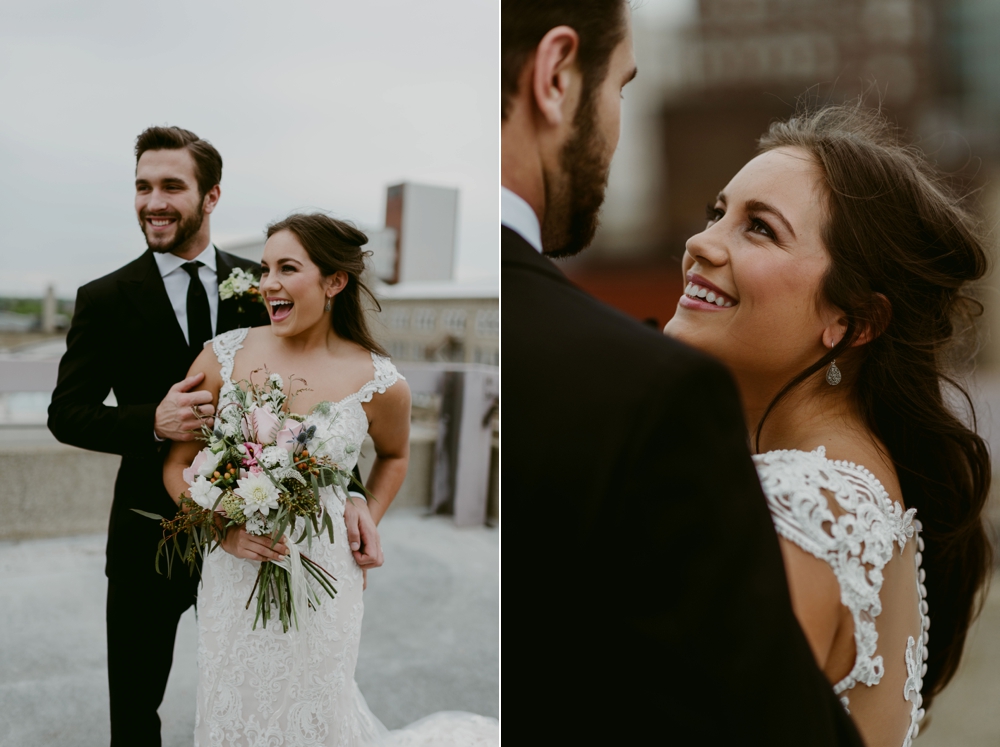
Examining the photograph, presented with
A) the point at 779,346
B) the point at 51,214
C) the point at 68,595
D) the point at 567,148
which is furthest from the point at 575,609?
the point at 51,214

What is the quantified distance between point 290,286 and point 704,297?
0.95 m

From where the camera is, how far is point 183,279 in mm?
1774

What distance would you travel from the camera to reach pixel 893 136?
1481mm

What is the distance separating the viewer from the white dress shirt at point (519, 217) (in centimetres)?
126

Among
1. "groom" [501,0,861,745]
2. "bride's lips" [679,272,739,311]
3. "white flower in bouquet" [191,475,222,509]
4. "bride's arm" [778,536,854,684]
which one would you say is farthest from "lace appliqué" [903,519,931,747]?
"white flower in bouquet" [191,475,222,509]

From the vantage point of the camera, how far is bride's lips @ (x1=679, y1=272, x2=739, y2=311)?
4.47ft

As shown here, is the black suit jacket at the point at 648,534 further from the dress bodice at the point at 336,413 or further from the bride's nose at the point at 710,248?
the dress bodice at the point at 336,413

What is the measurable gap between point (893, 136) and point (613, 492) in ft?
3.16

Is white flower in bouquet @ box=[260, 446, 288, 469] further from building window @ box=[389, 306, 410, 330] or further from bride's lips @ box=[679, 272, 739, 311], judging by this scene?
bride's lips @ box=[679, 272, 739, 311]

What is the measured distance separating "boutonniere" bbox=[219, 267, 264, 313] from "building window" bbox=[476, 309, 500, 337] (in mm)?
717

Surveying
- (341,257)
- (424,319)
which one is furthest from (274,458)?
(424,319)

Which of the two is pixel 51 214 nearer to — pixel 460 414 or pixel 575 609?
pixel 460 414

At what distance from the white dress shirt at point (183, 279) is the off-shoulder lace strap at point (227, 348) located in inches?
1.6

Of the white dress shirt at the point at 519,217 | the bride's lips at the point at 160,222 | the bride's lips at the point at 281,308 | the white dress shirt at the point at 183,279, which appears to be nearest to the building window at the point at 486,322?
the bride's lips at the point at 281,308
